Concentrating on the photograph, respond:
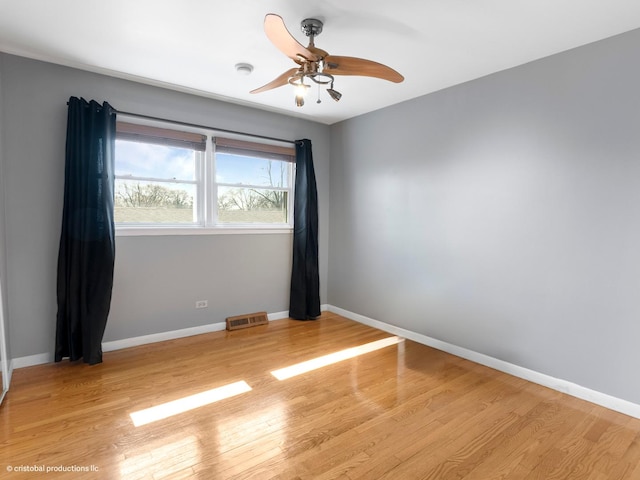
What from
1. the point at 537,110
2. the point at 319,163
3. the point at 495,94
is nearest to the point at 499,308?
the point at 537,110

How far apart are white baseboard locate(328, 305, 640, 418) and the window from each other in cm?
199

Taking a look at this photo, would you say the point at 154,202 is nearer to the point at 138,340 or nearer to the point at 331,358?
the point at 138,340

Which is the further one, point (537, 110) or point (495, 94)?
point (495, 94)

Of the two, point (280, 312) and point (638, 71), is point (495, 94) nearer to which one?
point (638, 71)

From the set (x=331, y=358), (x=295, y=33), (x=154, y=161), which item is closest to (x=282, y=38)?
(x=295, y=33)

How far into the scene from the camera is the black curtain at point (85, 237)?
282 centimetres

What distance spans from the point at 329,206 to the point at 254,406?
9.48 ft

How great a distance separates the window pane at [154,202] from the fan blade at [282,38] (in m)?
2.14

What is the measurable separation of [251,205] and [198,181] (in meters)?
0.69

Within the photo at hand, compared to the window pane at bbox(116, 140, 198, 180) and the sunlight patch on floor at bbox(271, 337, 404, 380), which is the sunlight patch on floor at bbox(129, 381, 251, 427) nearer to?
the sunlight patch on floor at bbox(271, 337, 404, 380)

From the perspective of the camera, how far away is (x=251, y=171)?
4.07 metres

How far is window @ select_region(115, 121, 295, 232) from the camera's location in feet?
10.8

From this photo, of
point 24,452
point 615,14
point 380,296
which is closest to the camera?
point 24,452

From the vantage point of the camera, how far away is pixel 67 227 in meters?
2.83
